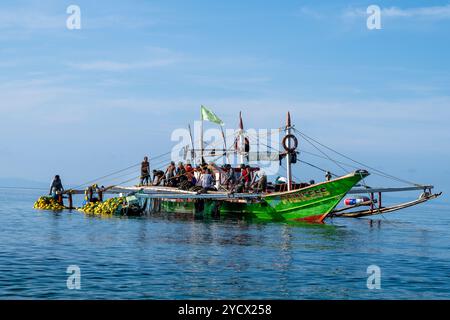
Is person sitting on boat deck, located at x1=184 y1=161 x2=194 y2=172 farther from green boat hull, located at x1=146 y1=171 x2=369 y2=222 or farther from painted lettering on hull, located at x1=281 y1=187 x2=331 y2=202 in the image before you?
painted lettering on hull, located at x1=281 y1=187 x2=331 y2=202

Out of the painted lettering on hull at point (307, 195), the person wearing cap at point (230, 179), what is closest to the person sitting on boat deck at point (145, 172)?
the person wearing cap at point (230, 179)

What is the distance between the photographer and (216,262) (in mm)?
21906

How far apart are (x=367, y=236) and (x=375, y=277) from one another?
49.8 feet

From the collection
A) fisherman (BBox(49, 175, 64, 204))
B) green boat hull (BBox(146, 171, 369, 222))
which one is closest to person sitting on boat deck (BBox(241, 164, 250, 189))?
green boat hull (BBox(146, 171, 369, 222))

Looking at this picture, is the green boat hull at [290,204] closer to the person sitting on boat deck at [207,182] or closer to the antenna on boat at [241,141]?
the person sitting on boat deck at [207,182]

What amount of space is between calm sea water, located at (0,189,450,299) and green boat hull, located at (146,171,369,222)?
370 cm

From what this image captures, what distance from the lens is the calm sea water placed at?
16.8 meters

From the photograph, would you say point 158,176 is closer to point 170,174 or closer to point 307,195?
point 170,174

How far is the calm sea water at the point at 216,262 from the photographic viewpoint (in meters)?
16.8

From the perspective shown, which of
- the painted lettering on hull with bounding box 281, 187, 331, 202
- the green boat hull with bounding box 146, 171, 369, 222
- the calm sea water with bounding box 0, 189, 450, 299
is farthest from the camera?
the painted lettering on hull with bounding box 281, 187, 331, 202

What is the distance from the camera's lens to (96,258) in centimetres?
2230

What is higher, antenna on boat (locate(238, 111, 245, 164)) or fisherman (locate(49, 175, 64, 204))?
antenna on boat (locate(238, 111, 245, 164))
